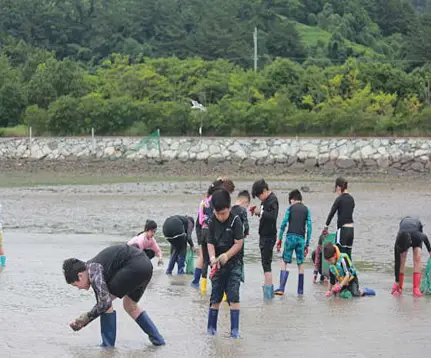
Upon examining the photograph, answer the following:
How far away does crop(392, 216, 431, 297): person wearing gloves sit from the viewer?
12.9 m

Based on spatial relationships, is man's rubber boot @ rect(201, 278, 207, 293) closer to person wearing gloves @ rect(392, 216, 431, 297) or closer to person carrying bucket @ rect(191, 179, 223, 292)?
person carrying bucket @ rect(191, 179, 223, 292)

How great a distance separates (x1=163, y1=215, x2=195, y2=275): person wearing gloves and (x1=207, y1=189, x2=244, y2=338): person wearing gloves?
418cm

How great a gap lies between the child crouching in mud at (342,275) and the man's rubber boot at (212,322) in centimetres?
290

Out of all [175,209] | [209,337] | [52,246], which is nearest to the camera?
[209,337]

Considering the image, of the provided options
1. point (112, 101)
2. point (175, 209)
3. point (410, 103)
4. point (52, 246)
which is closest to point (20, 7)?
point (112, 101)

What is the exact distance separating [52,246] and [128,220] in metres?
4.81

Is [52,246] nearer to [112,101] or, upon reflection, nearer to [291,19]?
[112,101]

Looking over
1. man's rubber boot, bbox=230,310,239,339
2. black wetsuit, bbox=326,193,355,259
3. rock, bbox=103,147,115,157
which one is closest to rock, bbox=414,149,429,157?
rock, bbox=103,147,115,157

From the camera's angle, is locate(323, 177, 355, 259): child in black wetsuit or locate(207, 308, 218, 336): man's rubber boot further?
locate(323, 177, 355, 259): child in black wetsuit

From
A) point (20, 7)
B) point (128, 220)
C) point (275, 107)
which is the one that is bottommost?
point (128, 220)

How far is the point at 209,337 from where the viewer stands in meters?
10.2

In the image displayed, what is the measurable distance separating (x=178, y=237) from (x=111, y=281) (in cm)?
522

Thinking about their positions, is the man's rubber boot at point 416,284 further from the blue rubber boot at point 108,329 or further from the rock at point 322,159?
the rock at point 322,159

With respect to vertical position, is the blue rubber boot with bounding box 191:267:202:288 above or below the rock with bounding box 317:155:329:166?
below
